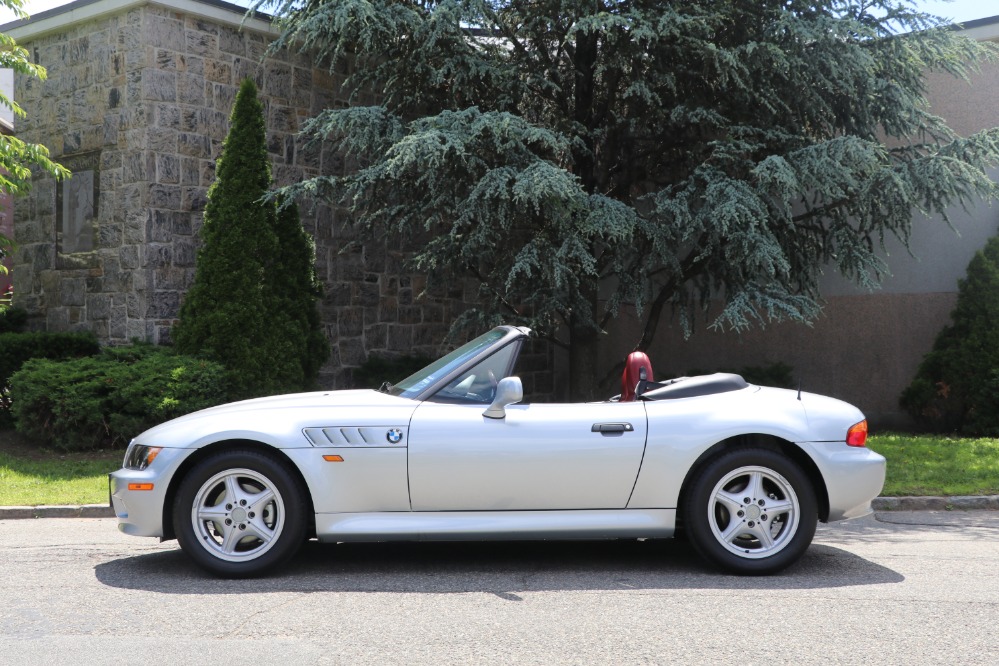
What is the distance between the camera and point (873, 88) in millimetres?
11562

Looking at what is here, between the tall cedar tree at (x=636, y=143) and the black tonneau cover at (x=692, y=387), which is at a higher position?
the tall cedar tree at (x=636, y=143)

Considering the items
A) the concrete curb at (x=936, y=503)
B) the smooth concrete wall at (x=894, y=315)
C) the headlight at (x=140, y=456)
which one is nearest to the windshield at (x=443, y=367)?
the headlight at (x=140, y=456)

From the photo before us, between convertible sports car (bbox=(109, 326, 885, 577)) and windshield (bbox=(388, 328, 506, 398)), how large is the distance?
108mm

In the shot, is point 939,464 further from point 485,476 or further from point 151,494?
point 151,494

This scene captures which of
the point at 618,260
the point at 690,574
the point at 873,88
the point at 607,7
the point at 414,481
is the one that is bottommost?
the point at 690,574

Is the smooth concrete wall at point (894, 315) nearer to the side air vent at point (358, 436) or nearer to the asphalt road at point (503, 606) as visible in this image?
the asphalt road at point (503, 606)

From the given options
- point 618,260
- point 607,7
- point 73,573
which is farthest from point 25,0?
point 73,573

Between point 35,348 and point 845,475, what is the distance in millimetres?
10221

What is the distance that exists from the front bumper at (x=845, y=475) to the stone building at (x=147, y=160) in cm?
902

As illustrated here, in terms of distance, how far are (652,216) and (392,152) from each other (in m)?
3.05

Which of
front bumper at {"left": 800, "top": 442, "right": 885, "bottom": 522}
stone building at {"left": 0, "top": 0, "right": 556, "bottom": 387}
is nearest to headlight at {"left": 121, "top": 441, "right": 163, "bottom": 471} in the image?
front bumper at {"left": 800, "top": 442, "right": 885, "bottom": 522}

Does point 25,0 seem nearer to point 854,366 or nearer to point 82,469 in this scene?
point 82,469

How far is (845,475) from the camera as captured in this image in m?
5.78

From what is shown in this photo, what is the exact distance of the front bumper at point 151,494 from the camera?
558 centimetres
